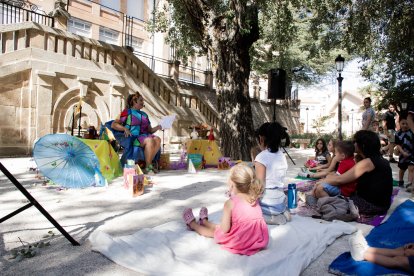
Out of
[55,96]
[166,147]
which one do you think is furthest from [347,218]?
[166,147]

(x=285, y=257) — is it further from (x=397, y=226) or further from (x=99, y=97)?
(x=99, y=97)

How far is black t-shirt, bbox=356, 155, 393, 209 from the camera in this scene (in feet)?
12.8

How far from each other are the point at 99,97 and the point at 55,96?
1.51 meters

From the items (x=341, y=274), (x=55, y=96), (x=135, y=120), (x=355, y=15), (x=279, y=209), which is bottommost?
(x=341, y=274)

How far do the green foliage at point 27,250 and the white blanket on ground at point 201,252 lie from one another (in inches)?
15.7

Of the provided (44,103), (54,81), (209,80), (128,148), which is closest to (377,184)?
(128,148)

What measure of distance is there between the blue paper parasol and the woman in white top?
2.95 metres

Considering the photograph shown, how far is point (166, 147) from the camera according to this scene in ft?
45.5

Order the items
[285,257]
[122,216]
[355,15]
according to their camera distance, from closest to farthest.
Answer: [285,257] < [122,216] < [355,15]

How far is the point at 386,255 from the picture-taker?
2510mm

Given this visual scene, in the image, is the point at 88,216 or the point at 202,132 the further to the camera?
the point at 202,132

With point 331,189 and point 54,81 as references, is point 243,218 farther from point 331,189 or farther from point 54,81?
point 54,81

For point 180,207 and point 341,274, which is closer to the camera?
point 341,274

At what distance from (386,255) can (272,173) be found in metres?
1.41
